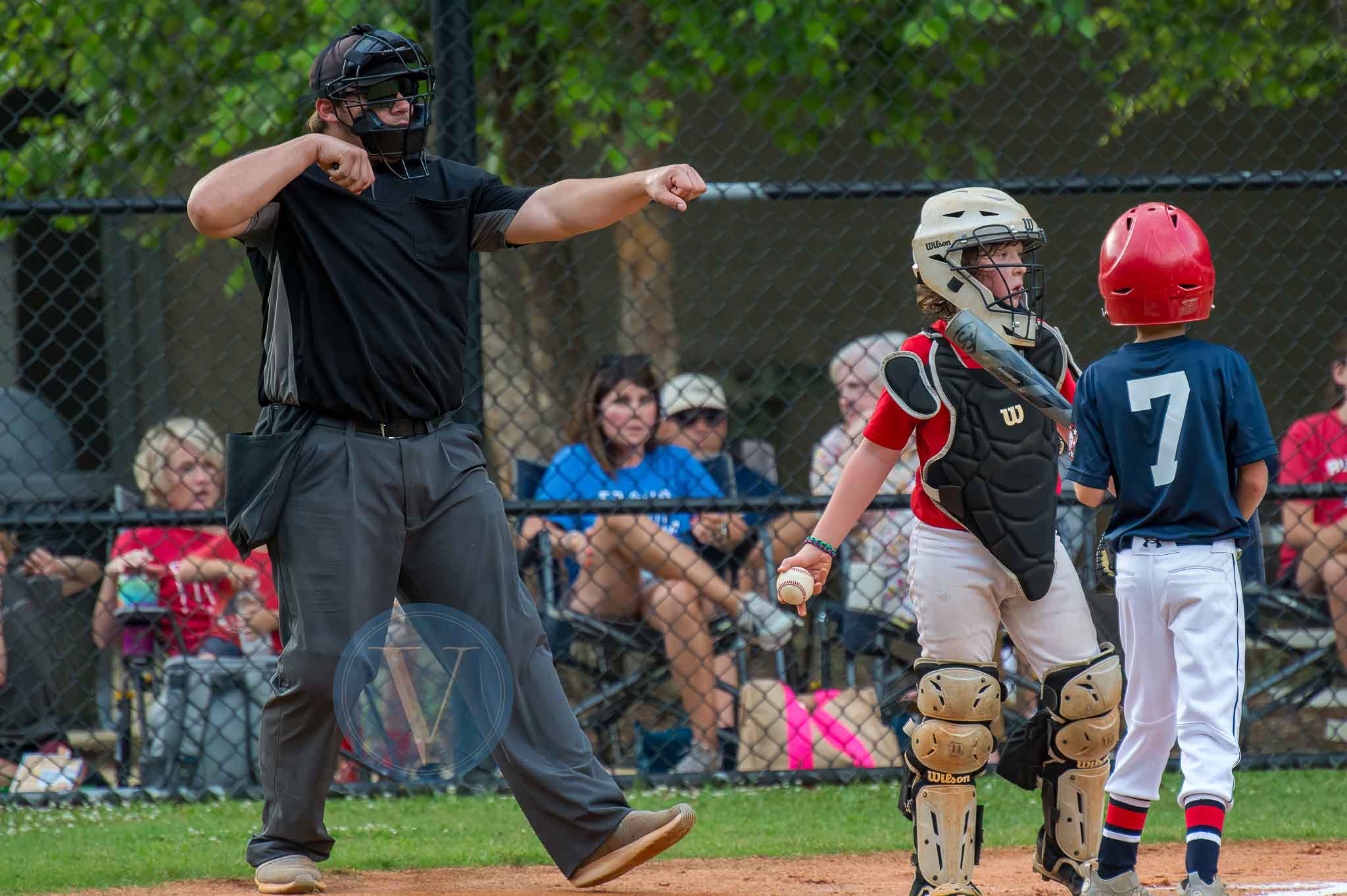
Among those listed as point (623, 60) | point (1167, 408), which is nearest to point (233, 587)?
point (623, 60)

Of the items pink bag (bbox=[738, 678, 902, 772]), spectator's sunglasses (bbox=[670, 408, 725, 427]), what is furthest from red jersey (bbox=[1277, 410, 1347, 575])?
spectator's sunglasses (bbox=[670, 408, 725, 427])

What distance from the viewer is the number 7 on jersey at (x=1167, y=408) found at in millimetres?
3195

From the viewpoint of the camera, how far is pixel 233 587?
18.0 ft

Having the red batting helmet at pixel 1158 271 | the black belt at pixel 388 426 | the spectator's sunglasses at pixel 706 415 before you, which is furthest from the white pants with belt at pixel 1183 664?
the spectator's sunglasses at pixel 706 415

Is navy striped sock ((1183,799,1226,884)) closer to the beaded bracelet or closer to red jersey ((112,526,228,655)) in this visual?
the beaded bracelet

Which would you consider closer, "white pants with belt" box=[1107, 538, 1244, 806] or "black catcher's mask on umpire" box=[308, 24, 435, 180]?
"white pants with belt" box=[1107, 538, 1244, 806]

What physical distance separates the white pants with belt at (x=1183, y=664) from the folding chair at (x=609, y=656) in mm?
2264

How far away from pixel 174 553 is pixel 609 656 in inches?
62.1

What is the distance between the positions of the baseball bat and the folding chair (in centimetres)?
238

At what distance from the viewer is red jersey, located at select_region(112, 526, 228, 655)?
17.8 ft

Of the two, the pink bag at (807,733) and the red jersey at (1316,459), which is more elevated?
the red jersey at (1316,459)

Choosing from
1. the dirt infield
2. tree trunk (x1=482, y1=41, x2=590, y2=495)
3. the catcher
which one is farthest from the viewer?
tree trunk (x1=482, y1=41, x2=590, y2=495)

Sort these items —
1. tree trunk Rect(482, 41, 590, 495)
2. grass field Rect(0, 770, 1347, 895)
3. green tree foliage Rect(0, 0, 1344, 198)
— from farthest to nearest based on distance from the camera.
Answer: tree trunk Rect(482, 41, 590, 495), green tree foliage Rect(0, 0, 1344, 198), grass field Rect(0, 770, 1347, 895)

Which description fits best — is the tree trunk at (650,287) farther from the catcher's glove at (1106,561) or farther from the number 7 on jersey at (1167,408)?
the number 7 on jersey at (1167,408)
